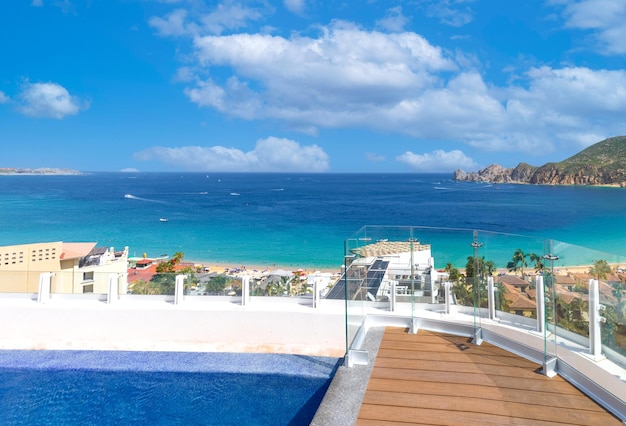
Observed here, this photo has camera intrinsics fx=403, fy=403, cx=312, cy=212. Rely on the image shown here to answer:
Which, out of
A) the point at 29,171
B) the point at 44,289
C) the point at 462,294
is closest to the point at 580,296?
the point at 462,294

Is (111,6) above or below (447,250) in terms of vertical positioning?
above

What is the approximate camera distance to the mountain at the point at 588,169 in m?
68.1

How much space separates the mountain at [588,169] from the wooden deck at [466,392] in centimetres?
7923

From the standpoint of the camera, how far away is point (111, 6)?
28781mm

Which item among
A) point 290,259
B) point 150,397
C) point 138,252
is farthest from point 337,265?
point 150,397

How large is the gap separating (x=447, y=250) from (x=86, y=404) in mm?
4695

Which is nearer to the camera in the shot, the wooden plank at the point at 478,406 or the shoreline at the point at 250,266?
the wooden plank at the point at 478,406

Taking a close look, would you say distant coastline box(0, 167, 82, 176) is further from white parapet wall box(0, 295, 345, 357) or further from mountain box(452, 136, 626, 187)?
white parapet wall box(0, 295, 345, 357)

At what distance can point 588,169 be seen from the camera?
73.3 m

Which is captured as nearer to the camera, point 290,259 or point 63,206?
point 290,259

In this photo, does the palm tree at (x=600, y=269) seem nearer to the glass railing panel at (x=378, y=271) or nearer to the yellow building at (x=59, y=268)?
the glass railing panel at (x=378, y=271)

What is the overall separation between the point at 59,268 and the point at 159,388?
4.82 metres

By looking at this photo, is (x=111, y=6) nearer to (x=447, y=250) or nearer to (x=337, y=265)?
(x=337, y=265)

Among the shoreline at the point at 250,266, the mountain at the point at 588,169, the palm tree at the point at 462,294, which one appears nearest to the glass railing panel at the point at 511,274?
the palm tree at the point at 462,294
